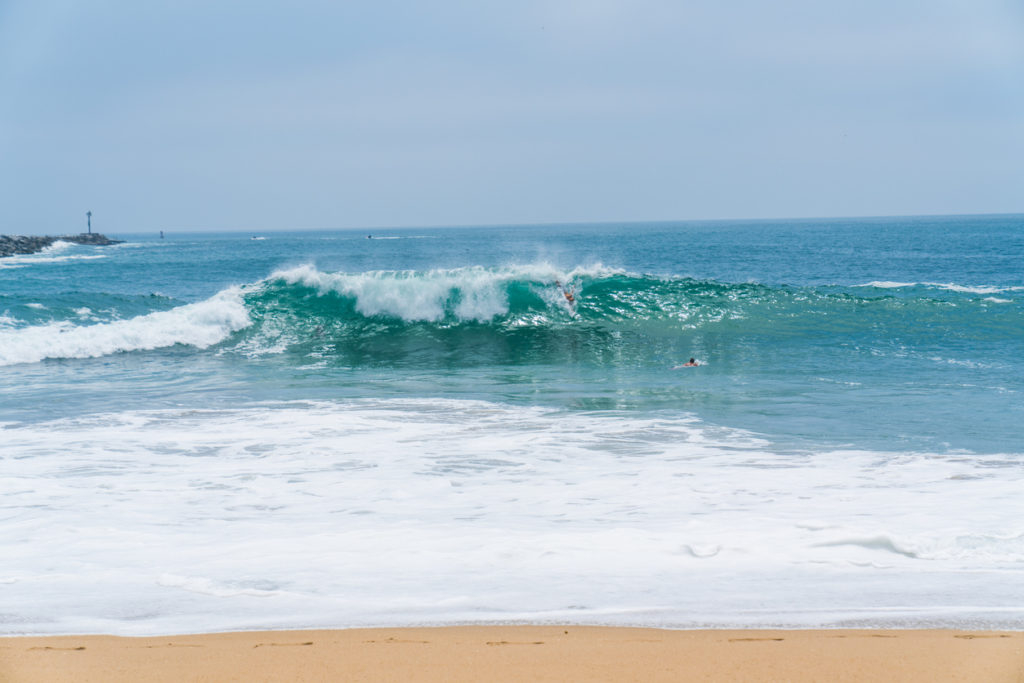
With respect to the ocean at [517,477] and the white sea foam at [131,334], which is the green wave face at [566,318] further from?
the white sea foam at [131,334]

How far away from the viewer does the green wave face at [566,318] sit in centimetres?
1555

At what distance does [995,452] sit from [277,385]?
946 centimetres

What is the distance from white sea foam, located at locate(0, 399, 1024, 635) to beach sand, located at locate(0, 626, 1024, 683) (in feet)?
0.64

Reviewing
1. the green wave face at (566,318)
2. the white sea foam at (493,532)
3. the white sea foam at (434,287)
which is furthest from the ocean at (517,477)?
the white sea foam at (434,287)

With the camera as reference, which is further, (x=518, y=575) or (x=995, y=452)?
(x=995, y=452)

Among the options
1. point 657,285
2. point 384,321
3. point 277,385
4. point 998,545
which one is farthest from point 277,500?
point 657,285

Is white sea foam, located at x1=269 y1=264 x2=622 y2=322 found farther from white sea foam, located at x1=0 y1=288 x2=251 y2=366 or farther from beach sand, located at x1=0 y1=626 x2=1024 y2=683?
beach sand, located at x1=0 y1=626 x2=1024 y2=683

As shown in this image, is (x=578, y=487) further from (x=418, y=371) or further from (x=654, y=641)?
(x=418, y=371)

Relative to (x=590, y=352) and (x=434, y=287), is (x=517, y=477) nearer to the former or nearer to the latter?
(x=590, y=352)

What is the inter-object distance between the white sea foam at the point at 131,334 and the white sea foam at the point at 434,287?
95.6 inches

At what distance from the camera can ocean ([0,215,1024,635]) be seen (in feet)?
13.7

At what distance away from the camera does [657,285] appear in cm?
2047

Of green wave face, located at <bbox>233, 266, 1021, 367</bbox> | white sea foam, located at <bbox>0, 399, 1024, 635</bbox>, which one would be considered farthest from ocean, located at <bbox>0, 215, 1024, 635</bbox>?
green wave face, located at <bbox>233, 266, 1021, 367</bbox>

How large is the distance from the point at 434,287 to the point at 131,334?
701 centimetres
